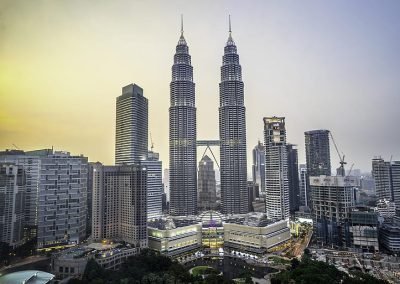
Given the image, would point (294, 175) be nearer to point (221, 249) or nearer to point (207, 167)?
point (207, 167)

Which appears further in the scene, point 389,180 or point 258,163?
point 258,163

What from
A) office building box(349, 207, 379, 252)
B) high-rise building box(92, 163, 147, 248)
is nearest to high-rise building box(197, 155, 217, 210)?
high-rise building box(92, 163, 147, 248)

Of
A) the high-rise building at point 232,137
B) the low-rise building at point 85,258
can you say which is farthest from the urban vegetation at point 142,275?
the high-rise building at point 232,137

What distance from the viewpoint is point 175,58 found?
1277 inches

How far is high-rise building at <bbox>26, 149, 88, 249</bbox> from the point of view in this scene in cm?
1838

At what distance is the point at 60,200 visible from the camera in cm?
1920

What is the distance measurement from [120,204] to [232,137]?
47.0 ft

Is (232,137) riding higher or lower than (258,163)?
higher

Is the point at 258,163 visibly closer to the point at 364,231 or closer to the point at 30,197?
the point at 364,231

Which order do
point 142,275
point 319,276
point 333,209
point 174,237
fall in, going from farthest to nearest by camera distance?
point 333,209, point 174,237, point 142,275, point 319,276

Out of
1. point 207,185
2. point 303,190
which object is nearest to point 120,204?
point 207,185

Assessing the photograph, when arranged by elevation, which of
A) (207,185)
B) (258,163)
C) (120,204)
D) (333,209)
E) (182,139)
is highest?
(182,139)

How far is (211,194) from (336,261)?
2219 centimetres

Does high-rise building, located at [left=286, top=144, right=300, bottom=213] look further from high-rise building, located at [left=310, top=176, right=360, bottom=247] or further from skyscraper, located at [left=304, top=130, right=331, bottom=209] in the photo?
high-rise building, located at [left=310, top=176, right=360, bottom=247]
